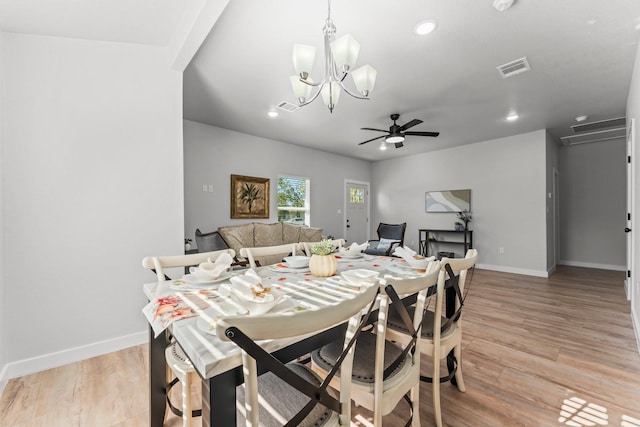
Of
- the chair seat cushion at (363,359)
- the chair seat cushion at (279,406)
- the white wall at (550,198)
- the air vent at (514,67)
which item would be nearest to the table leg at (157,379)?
the chair seat cushion at (279,406)

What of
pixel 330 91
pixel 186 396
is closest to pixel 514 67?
pixel 330 91

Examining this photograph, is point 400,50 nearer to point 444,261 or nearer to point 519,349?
point 444,261

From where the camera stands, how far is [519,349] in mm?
2248

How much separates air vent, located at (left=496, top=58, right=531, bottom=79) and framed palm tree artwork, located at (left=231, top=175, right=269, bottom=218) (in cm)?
379

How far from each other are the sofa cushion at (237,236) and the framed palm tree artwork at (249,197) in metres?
0.53

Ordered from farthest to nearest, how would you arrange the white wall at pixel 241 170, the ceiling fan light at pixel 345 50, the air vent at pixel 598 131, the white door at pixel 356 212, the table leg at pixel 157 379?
the white door at pixel 356 212 < the air vent at pixel 598 131 < the white wall at pixel 241 170 < the ceiling fan light at pixel 345 50 < the table leg at pixel 157 379

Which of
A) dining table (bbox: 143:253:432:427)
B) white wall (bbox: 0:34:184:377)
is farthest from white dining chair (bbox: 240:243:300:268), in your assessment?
white wall (bbox: 0:34:184:377)

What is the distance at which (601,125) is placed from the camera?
14.9ft

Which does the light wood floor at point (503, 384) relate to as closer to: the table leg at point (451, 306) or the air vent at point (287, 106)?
the table leg at point (451, 306)

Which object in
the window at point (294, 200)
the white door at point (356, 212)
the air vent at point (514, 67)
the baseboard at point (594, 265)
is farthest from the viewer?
the white door at point (356, 212)

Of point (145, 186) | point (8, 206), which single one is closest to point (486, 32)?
point (145, 186)

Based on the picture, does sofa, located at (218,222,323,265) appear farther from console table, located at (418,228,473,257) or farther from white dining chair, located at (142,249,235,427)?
console table, located at (418,228,473,257)

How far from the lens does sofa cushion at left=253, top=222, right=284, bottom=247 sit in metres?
4.45

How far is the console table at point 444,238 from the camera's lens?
5694mm
